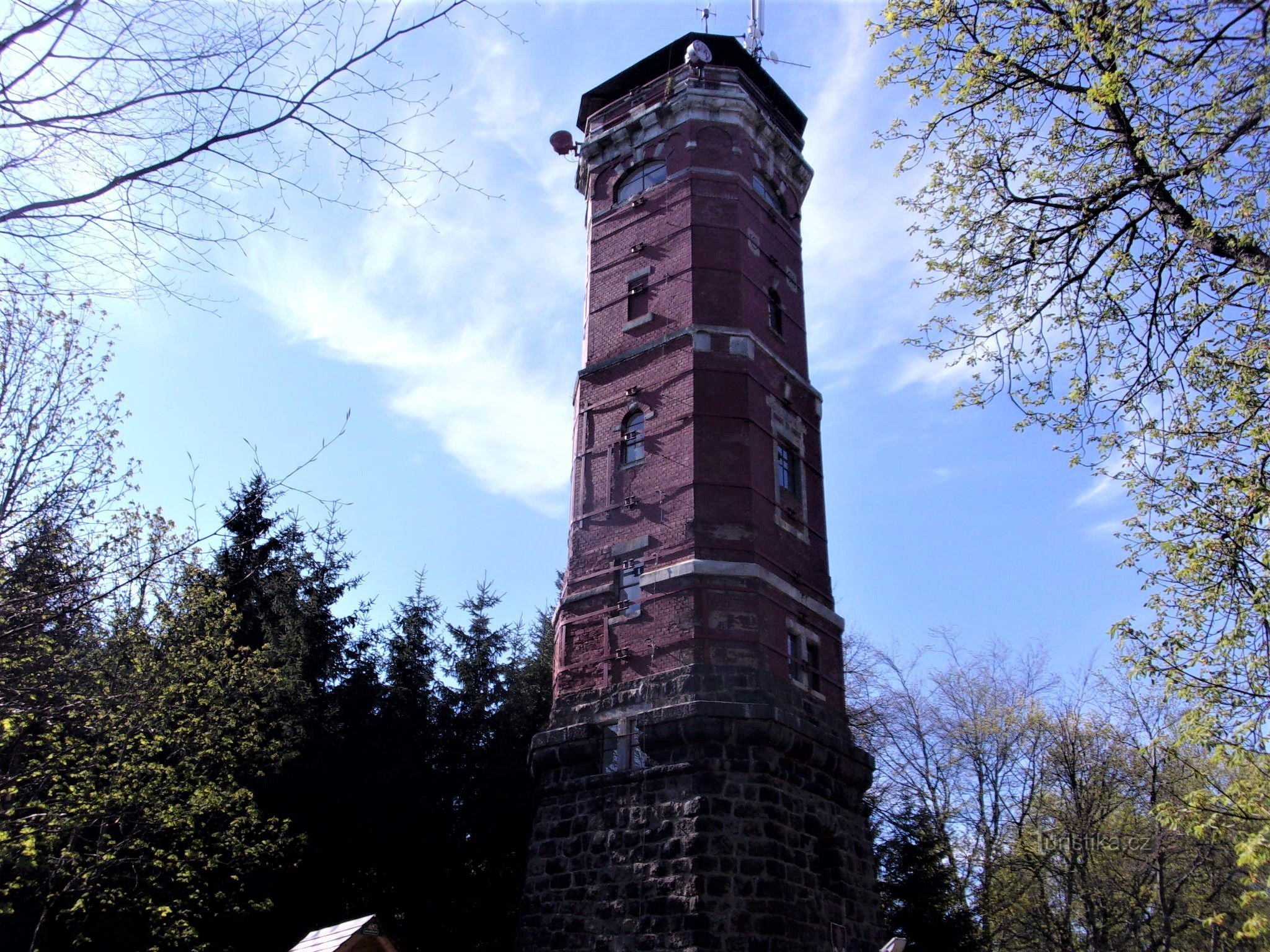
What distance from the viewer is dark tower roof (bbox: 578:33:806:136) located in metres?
22.5

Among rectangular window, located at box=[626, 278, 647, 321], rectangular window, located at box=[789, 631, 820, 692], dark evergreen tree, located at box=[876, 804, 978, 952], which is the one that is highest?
rectangular window, located at box=[626, 278, 647, 321]

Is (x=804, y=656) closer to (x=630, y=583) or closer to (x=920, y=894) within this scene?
(x=630, y=583)

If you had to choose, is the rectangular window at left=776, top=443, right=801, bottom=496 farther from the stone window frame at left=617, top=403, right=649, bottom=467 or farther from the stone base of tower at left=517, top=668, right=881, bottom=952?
the stone base of tower at left=517, top=668, right=881, bottom=952

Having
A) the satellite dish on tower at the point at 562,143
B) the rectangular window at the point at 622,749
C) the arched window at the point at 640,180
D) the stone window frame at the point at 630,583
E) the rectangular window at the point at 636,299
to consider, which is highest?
the satellite dish on tower at the point at 562,143

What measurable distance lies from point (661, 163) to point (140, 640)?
13.6 metres

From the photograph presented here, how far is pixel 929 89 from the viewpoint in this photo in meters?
10.0

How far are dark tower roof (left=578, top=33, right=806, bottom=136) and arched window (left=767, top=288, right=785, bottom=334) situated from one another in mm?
5252

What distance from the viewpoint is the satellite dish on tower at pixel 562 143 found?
23281 millimetres

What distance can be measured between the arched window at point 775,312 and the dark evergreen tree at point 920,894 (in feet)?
39.2

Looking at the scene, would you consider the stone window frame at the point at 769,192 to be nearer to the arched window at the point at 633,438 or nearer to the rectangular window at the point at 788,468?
the rectangular window at the point at 788,468

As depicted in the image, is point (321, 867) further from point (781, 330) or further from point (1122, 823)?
point (1122, 823)

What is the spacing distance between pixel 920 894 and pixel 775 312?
13004 millimetres

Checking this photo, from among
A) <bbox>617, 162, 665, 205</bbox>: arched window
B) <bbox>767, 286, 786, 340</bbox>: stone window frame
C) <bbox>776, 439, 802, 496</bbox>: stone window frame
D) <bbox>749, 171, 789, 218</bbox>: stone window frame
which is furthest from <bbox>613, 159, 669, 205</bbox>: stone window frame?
<bbox>776, 439, 802, 496</bbox>: stone window frame

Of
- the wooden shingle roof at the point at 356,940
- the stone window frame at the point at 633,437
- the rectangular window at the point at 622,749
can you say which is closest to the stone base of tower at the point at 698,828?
the rectangular window at the point at 622,749
